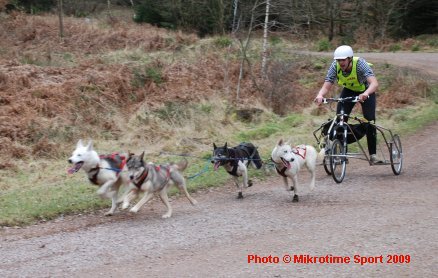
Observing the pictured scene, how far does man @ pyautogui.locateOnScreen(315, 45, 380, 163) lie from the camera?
9.49m

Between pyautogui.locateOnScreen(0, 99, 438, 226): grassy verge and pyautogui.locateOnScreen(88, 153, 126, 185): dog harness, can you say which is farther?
pyautogui.locateOnScreen(0, 99, 438, 226): grassy verge

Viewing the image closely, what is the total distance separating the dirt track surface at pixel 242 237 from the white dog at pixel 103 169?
1.34 feet

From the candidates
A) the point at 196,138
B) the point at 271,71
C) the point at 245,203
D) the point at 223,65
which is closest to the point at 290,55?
the point at 223,65

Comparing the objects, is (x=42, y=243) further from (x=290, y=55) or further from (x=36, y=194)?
(x=290, y=55)

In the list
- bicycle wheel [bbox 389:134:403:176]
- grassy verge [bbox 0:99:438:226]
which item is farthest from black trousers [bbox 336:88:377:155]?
grassy verge [bbox 0:99:438:226]

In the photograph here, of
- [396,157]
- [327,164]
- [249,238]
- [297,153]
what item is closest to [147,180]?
[249,238]

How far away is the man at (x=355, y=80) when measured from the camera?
949cm

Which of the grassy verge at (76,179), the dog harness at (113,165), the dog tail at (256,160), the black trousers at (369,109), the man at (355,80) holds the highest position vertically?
the man at (355,80)

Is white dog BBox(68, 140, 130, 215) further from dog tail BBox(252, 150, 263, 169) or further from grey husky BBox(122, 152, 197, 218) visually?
dog tail BBox(252, 150, 263, 169)

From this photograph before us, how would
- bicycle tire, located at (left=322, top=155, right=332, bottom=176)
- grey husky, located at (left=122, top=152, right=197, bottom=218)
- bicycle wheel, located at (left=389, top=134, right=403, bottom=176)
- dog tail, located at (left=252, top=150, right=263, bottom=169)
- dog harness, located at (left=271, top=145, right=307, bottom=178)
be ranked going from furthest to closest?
1. bicycle wheel, located at (left=389, top=134, right=403, bottom=176)
2. bicycle tire, located at (left=322, top=155, right=332, bottom=176)
3. dog tail, located at (left=252, top=150, right=263, bottom=169)
4. dog harness, located at (left=271, top=145, right=307, bottom=178)
5. grey husky, located at (left=122, top=152, right=197, bottom=218)

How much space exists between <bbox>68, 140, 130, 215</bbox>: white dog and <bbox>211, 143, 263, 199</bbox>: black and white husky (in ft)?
4.69

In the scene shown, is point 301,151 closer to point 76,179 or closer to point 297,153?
point 297,153

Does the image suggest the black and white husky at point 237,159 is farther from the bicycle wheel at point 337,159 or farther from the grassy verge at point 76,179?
the bicycle wheel at point 337,159

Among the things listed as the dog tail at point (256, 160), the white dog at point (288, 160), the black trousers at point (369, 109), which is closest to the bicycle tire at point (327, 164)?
the white dog at point (288, 160)
